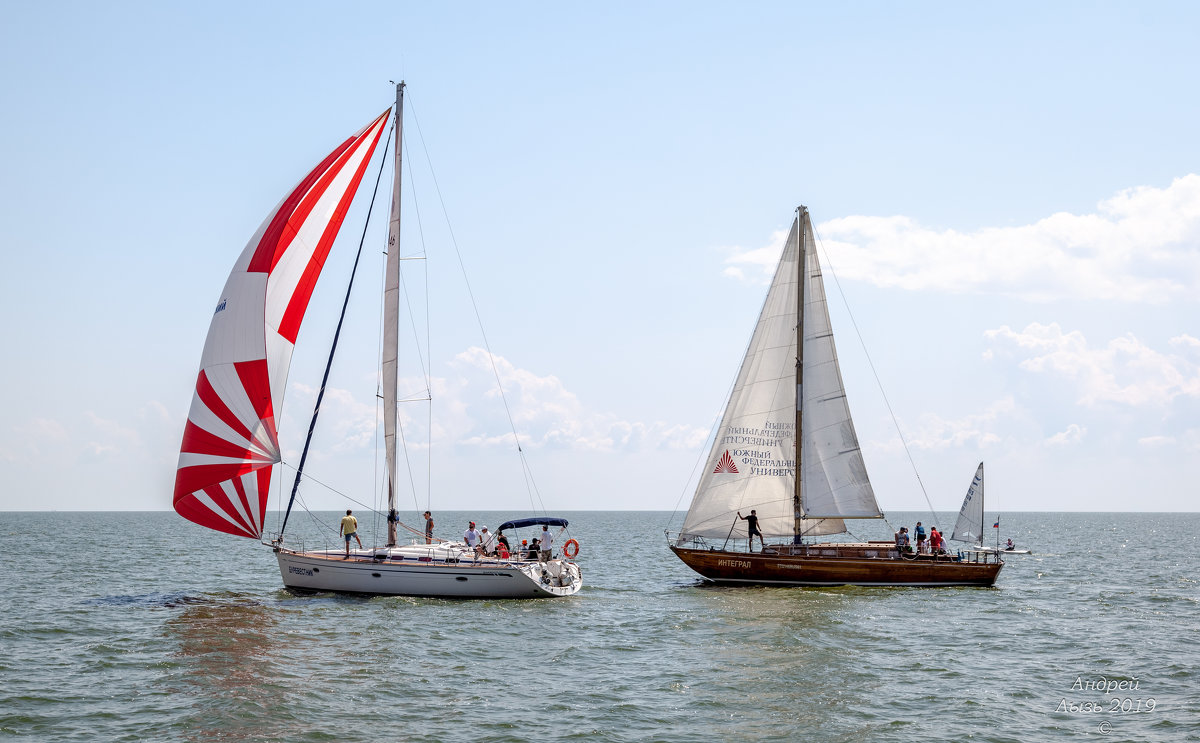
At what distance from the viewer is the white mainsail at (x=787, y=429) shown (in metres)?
35.4

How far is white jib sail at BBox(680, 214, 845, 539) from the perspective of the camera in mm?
35281

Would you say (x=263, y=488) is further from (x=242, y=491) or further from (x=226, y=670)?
(x=226, y=670)

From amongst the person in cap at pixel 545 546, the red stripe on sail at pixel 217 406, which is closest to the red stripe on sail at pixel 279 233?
the red stripe on sail at pixel 217 406

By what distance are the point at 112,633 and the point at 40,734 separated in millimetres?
9204

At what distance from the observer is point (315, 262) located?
30328mm

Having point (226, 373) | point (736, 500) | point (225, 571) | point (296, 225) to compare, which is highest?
point (296, 225)

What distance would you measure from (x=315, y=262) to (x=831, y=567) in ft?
65.6

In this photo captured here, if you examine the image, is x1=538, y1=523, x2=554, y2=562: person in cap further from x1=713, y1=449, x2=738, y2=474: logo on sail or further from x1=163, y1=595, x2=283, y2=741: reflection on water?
x1=163, y1=595, x2=283, y2=741: reflection on water

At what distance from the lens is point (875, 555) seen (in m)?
35.1

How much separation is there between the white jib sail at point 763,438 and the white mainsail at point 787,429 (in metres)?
0.04

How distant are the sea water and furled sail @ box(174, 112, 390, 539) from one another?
307 centimetres

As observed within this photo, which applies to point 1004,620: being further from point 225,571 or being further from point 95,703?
point 225,571

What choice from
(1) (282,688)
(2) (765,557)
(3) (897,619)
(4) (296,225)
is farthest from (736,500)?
(1) (282,688)

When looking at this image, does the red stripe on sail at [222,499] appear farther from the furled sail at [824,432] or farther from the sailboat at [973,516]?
the sailboat at [973,516]
